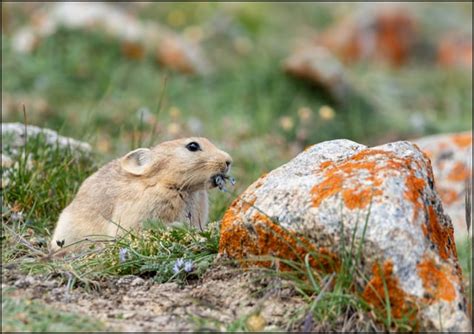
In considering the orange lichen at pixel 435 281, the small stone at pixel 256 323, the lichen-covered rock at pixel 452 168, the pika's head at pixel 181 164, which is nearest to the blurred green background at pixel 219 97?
the lichen-covered rock at pixel 452 168

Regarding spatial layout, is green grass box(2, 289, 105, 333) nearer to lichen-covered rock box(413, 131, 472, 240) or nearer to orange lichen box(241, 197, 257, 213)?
orange lichen box(241, 197, 257, 213)

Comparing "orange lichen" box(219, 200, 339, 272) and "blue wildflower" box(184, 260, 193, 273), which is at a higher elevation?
"orange lichen" box(219, 200, 339, 272)

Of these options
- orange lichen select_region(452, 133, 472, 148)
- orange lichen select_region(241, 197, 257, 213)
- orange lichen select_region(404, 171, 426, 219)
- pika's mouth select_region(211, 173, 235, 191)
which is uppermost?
orange lichen select_region(404, 171, 426, 219)

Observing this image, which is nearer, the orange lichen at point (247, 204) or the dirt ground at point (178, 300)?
the dirt ground at point (178, 300)

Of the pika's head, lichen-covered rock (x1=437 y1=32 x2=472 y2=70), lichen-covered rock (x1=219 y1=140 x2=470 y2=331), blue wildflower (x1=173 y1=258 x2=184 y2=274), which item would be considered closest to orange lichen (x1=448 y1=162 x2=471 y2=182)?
the pika's head

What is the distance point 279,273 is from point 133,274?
1.03 meters

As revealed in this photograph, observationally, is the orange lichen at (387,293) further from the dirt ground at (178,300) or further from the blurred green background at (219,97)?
the blurred green background at (219,97)

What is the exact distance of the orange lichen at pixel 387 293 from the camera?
3947 mm

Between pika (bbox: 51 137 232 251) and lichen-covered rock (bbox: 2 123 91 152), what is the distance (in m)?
0.97

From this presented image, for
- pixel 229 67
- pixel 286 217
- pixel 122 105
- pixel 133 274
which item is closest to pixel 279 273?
pixel 286 217

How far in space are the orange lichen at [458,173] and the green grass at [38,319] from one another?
5423mm

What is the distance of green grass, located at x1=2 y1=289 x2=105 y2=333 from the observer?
12.5 ft

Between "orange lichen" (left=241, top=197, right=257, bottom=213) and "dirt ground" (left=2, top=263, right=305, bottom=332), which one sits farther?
"orange lichen" (left=241, top=197, right=257, bottom=213)

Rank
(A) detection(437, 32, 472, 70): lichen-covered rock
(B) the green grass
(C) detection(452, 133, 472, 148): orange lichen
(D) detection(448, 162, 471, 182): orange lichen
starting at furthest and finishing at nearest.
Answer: (A) detection(437, 32, 472, 70): lichen-covered rock, (C) detection(452, 133, 472, 148): orange lichen, (D) detection(448, 162, 471, 182): orange lichen, (B) the green grass
